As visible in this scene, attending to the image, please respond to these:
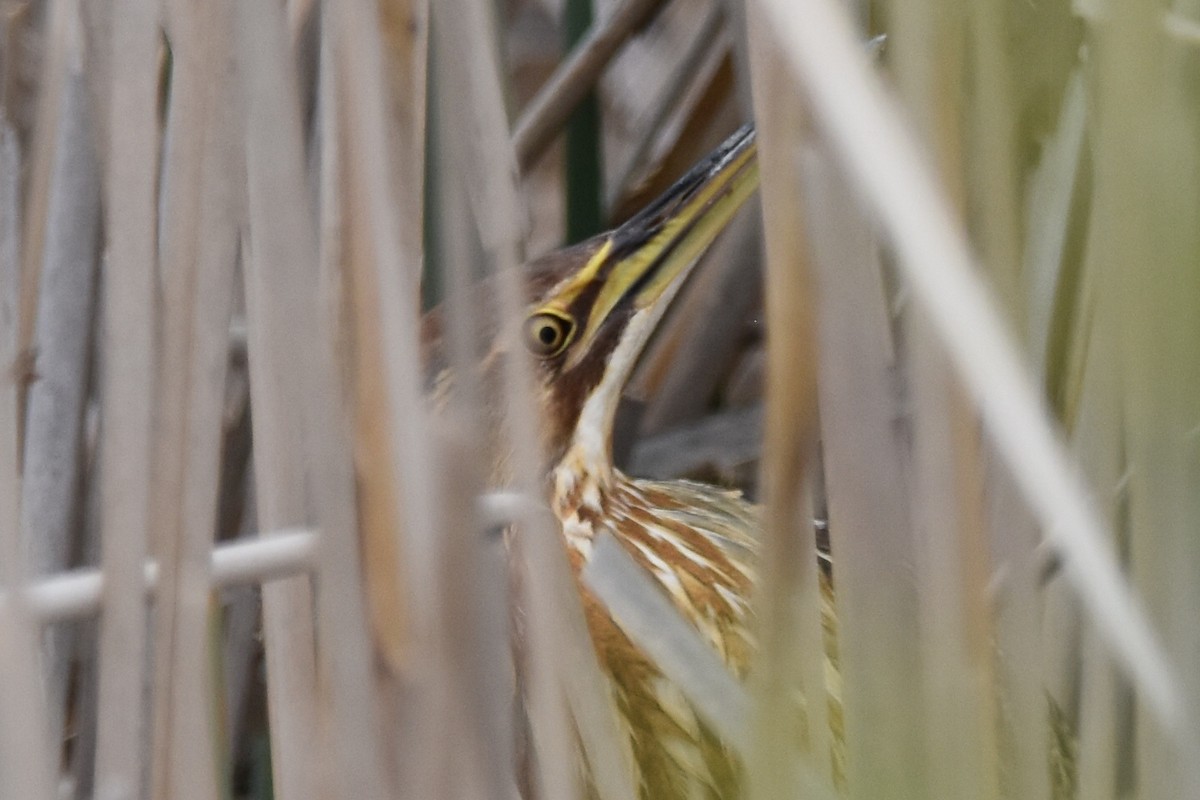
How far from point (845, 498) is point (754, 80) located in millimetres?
128

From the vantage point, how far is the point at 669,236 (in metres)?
1.02

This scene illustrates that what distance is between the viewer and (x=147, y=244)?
0.52 meters

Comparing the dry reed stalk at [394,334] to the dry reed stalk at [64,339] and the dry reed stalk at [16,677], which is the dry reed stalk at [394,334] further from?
the dry reed stalk at [64,339]

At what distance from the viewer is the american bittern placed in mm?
920

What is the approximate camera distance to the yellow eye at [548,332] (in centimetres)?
108

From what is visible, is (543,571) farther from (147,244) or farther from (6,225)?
(6,225)

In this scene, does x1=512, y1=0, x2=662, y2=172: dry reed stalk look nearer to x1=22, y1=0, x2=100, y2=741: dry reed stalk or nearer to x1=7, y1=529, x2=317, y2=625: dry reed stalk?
x1=22, y1=0, x2=100, y2=741: dry reed stalk

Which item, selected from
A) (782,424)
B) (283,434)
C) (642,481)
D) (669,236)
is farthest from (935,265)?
(642,481)

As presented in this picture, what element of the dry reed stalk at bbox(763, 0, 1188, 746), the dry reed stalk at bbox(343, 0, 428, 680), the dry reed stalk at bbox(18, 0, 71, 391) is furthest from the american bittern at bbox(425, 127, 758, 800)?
the dry reed stalk at bbox(763, 0, 1188, 746)

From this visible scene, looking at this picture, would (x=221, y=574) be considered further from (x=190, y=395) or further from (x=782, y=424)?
(x=782, y=424)

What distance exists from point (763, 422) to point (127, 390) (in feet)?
0.76

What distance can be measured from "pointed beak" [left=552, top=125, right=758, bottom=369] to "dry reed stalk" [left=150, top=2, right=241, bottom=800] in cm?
49

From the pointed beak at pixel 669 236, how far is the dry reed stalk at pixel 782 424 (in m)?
0.53

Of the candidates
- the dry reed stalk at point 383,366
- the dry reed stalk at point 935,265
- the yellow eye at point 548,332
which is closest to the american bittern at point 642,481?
the yellow eye at point 548,332
